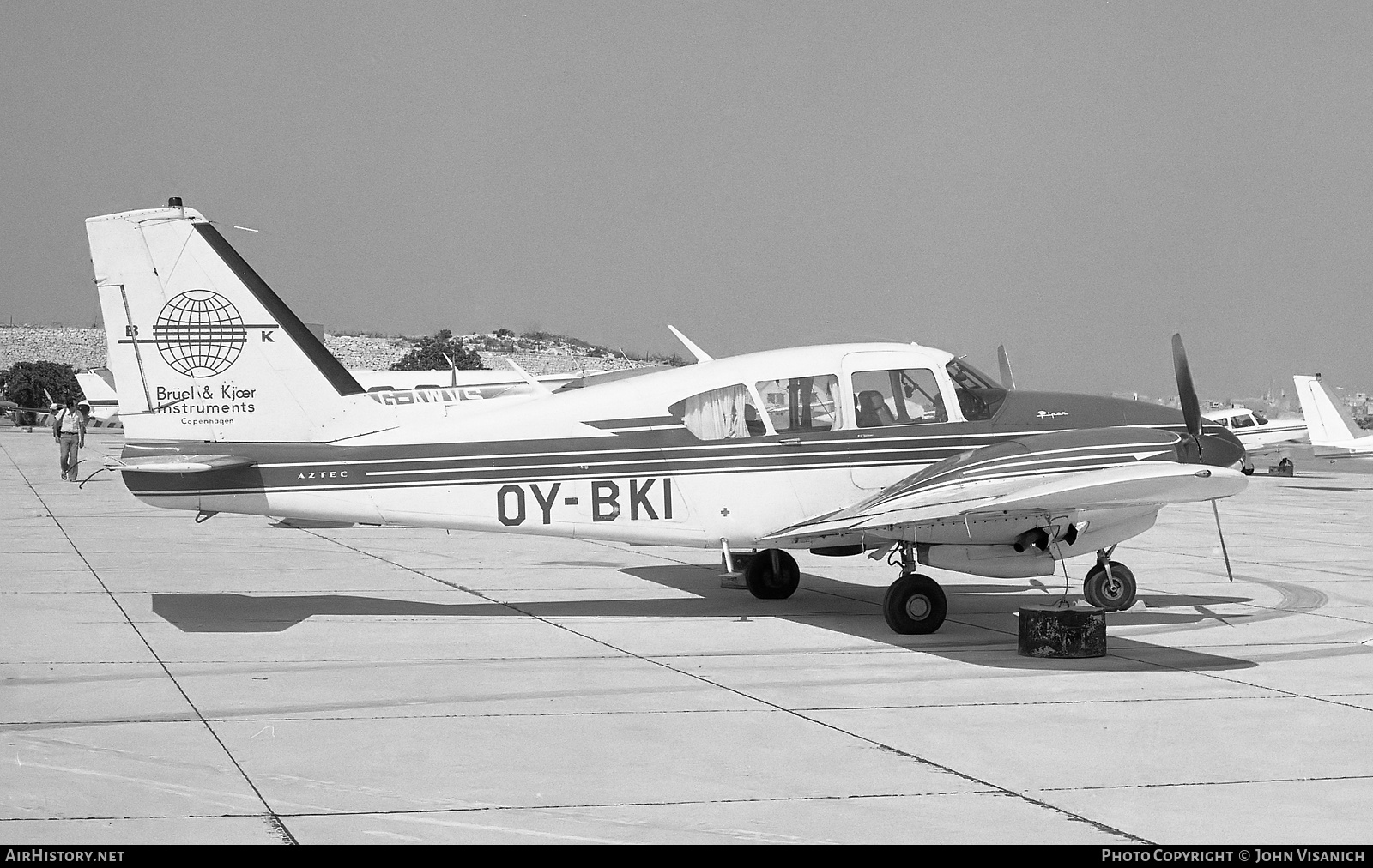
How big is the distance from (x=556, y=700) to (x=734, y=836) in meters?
3.12

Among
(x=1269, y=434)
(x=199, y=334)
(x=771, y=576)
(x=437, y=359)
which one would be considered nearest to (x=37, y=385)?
(x=437, y=359)

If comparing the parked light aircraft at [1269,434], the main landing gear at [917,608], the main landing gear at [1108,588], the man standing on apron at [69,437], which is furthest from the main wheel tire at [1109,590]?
the parked light aircraft at [1269,434]

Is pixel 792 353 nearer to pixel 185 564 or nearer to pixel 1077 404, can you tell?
pixel 1077 404

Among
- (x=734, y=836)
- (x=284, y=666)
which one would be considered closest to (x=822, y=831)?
(x=734, y=836)

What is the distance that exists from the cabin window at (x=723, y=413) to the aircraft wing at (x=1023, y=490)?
1.03 metres

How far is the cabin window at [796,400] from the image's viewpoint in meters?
12.3

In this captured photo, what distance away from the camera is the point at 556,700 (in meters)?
8.67

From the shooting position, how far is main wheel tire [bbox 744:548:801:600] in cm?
1397

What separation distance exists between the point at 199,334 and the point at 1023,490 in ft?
24.0

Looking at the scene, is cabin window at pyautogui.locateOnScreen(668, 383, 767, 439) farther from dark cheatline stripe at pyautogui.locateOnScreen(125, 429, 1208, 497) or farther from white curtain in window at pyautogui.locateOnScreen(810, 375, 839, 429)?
white curtain in window at pyautogui.locateOnScreen(810, 375, 839, 429)

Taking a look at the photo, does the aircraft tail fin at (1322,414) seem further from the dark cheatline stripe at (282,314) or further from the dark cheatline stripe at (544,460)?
the dark cheatline stripe at (282,314)

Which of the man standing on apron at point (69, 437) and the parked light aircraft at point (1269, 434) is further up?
the man standing on apron at point (69, 437)

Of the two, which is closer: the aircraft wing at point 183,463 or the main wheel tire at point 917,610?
the aircraft wing at point 183,463

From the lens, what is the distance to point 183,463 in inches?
432
